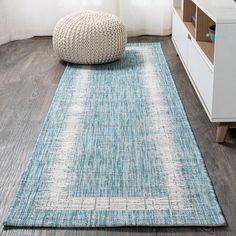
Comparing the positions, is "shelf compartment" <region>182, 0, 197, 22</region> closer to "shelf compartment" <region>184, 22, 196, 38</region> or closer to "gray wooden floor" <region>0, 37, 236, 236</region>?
"shelf compartment" <region>184, 22, 196, 38</region>

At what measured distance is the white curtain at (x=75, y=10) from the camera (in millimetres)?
4215

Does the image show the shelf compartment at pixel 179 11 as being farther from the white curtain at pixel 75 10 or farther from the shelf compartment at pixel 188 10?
the white curtain at pixel 75 10

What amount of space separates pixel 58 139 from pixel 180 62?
1459mm

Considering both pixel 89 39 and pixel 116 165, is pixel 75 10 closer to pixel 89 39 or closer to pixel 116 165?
pixel 89 39

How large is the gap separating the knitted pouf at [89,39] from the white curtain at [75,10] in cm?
84

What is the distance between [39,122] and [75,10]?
6.50 feet

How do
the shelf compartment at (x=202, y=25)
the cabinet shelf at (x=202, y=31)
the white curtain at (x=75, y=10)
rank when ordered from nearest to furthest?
the cabinet shelf at (x=202, y=31), the shelf compartment at (x=202, y=25), the white curtain at (x=75, y=10)

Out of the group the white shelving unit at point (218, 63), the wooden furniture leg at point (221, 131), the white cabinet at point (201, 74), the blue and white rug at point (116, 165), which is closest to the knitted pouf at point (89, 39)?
the blue and white rug at point (116, 165)

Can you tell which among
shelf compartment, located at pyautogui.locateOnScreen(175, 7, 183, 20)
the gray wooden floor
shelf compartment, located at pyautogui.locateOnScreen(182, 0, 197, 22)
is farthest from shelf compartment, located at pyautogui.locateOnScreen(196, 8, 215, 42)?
shelf compartment, located at pyautogui.locateOnScreen(175, 7, 183, 20)

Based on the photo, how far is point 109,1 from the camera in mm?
4258

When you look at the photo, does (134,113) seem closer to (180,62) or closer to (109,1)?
(180,62)

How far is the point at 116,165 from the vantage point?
81.4 inches

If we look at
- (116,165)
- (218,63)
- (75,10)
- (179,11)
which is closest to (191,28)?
(179,11)

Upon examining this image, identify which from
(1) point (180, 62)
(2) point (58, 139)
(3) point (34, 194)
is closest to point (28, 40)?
(1) point (180, 62)
